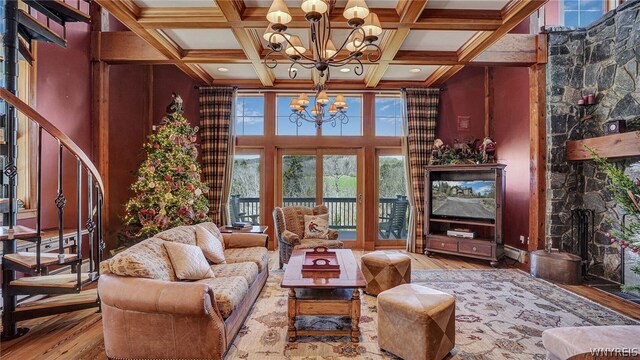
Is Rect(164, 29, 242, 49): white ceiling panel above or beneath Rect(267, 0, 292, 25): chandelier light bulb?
above

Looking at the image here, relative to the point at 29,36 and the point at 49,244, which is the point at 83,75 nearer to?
the point at 29,36

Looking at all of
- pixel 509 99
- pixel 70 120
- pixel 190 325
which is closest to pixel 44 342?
pixel 190 325

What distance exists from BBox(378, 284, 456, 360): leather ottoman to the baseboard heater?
11.4 feet

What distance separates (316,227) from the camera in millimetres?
4777

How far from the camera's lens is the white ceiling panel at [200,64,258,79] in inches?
198

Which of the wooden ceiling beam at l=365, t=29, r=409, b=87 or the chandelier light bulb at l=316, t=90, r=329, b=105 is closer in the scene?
the wooden ceiling beam at l=365, t=29, r=409, b=87

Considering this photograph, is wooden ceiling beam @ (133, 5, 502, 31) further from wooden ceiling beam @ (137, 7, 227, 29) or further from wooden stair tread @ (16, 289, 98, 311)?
wooden stair tread @ (16, 289, 98, 311)

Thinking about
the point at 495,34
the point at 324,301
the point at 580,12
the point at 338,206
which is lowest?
the point at 324,301

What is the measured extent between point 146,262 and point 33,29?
2.66m

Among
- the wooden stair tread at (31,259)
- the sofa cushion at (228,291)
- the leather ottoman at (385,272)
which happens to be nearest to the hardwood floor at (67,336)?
the wooden stair tread at (31,259)

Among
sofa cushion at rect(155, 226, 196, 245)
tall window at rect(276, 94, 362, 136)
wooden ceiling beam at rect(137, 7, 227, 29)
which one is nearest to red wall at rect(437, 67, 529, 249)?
tall window at rect(276, 94, 362, 136)

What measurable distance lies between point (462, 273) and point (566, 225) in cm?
175

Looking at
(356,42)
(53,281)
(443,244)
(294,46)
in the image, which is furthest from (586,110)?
(53,281)

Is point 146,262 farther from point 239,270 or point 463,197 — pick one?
point 463,197
